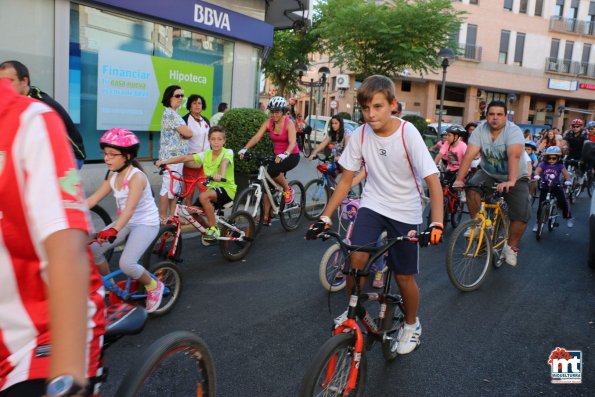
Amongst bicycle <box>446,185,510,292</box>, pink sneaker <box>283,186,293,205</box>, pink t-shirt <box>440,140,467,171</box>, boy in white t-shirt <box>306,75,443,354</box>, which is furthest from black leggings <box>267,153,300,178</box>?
boy in white t-shirt <box>306,75,443,354</box>

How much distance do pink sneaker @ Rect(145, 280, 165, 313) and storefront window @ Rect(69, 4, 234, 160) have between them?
19.7 ft

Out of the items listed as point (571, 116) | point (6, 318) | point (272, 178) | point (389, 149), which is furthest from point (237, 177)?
point (571, 116)

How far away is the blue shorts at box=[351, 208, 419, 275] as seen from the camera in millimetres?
3361

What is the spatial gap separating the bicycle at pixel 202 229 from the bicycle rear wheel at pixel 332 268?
1.24 meters

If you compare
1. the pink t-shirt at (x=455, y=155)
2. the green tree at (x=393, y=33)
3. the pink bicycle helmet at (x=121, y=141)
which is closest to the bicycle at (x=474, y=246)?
the pink bicycle helmet at (x=121, y=141)

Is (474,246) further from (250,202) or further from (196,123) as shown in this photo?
(196,123)

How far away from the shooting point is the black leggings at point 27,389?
1192mm

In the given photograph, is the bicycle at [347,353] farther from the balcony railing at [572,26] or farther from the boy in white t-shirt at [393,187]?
the balcony railing at [572,26]

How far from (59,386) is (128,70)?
9.57 m

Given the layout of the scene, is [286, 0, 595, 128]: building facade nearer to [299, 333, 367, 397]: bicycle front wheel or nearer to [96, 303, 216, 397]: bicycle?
[299, 333, 367, 397]: bicycle front wheel

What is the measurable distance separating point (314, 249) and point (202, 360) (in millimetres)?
4664

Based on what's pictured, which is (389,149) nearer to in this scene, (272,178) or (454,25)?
(272,178)

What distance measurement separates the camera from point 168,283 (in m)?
4.47

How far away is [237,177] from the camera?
30.1 feet
